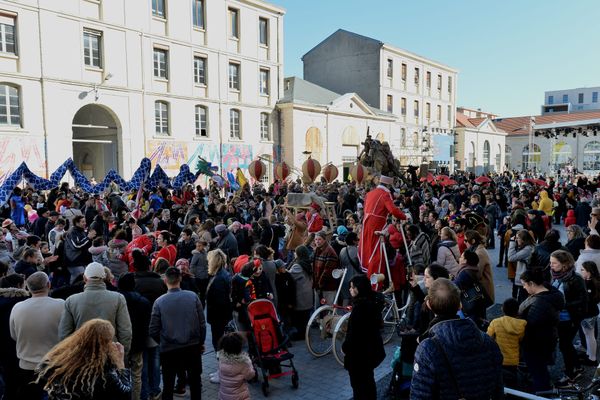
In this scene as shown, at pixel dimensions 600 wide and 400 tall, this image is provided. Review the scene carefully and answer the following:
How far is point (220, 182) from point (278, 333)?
43.4 feet

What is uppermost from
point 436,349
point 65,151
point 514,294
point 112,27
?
point 112,27

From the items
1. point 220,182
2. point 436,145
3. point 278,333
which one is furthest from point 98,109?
point 436,145

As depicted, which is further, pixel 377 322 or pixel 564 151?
pixel 564 151

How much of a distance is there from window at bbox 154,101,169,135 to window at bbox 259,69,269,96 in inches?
310

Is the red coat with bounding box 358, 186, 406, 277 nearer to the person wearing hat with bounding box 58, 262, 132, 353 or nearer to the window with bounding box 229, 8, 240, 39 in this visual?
the person wearing hat with bounding box 58, 262, 132, 353

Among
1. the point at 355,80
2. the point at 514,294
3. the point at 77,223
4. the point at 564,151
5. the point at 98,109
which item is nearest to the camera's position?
the point at 77,223

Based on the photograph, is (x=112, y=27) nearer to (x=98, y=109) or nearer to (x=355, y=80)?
(x=98, y=109)

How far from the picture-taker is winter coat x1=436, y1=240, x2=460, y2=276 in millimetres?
7066

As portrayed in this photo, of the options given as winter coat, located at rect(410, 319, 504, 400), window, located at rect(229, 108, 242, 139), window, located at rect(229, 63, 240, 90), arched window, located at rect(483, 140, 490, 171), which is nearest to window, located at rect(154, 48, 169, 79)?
window, located at rect(229, 63, 240, 90)

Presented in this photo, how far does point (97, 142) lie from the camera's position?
24.5 meters

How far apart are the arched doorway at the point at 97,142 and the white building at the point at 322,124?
12.1 meters

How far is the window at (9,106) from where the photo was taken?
19578 mm

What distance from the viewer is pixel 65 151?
21672 mm

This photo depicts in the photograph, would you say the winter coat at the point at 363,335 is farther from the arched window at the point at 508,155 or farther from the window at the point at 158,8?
the arched window at the point at 508,155
